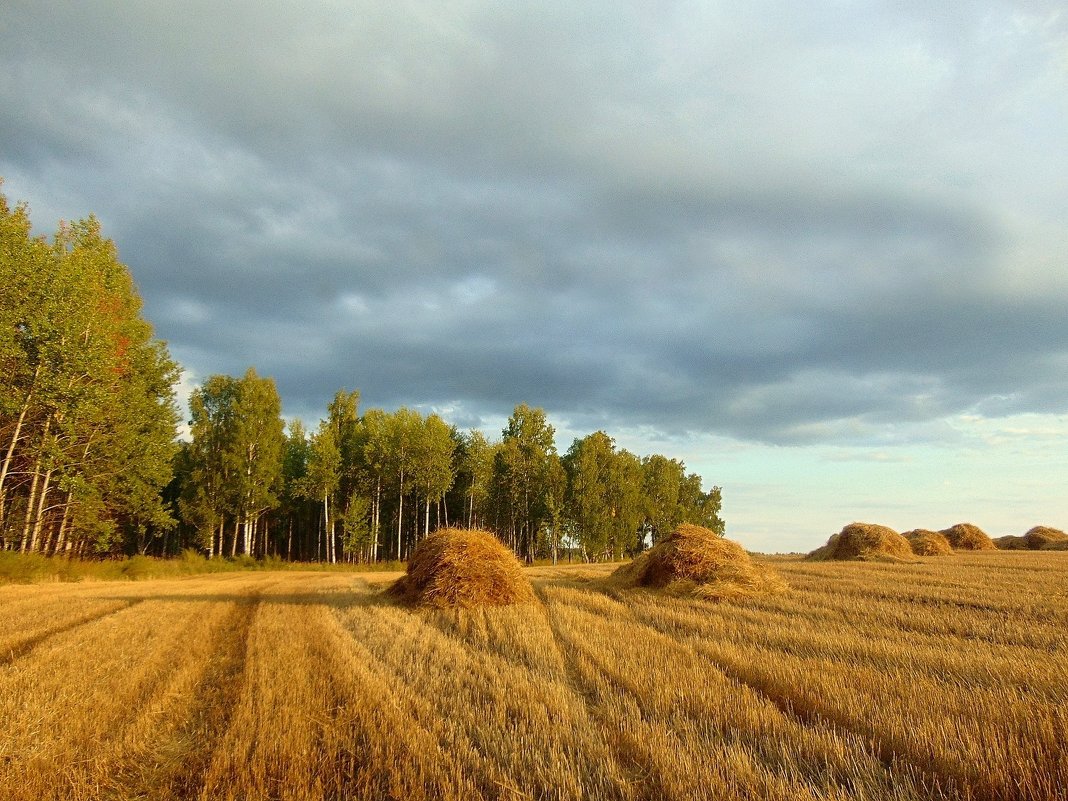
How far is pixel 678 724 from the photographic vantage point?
14.1 ft

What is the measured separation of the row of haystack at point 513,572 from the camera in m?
11.2

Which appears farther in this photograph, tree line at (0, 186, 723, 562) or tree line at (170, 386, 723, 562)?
tree line at (170, 386, 723, 562)

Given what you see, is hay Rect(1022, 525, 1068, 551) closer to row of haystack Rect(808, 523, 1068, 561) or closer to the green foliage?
row of haystack Rect(808, 523, 1068, 561)

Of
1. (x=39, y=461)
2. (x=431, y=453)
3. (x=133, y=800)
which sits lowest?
(x=133, y=800)

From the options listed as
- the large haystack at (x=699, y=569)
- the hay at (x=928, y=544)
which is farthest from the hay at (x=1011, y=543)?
the large haystack at (x=699, y=569)

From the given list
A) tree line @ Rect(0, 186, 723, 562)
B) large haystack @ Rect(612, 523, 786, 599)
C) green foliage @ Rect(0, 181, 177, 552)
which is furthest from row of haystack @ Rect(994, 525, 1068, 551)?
green foliage @ Rect(0, 181, 177, 552)

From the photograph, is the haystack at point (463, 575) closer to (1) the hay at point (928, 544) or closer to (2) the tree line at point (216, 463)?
(2) the tree line at point (216, 463)

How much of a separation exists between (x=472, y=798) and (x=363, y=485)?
45527 millimetres

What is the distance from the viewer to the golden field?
3514 millimetres

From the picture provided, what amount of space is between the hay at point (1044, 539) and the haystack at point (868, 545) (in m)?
14.5

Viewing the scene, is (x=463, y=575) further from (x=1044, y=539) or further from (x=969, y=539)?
(x=1044, y=539)

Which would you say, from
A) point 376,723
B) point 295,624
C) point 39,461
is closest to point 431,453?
point 39,461

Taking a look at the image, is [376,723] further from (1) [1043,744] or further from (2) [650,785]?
(1) [1043,744]

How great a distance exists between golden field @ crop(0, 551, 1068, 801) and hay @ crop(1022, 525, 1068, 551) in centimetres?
3199
